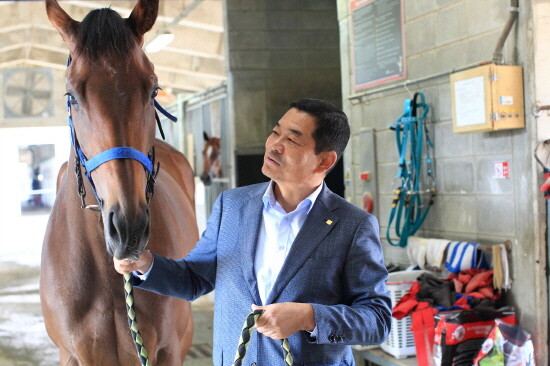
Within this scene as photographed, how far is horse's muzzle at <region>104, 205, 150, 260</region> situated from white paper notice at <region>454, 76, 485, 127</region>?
228 centimetres

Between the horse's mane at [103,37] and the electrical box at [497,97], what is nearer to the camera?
the horse's mane at [103,37]

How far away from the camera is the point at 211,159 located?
8.46 metres

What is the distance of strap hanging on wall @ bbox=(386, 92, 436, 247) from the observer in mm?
3949

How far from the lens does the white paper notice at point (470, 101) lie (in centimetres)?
331

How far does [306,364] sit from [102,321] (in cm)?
80

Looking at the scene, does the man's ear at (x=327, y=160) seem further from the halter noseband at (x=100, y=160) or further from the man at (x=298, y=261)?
the halter noseband at (x=100, y=160)

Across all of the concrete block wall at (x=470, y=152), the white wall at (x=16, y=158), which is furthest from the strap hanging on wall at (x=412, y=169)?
the white wall at (x=16, y=158)

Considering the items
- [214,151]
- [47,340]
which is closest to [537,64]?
[47,340]

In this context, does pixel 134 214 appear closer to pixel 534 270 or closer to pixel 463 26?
pixel 534 270

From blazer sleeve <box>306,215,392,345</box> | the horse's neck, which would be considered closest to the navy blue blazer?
blazer sleeve <box>306,215,392,345</box>

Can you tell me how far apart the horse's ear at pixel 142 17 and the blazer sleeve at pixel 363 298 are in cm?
85

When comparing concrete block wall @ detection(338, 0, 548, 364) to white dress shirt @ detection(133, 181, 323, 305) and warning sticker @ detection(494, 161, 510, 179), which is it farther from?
white dress shirt @ detection(133, 181, 323, 305)

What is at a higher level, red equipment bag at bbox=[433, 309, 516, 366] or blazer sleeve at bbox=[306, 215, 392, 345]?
blazer sleeve at bbox=[306, 215, 392, 345]

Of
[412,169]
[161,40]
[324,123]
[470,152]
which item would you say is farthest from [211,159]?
[324,123]
